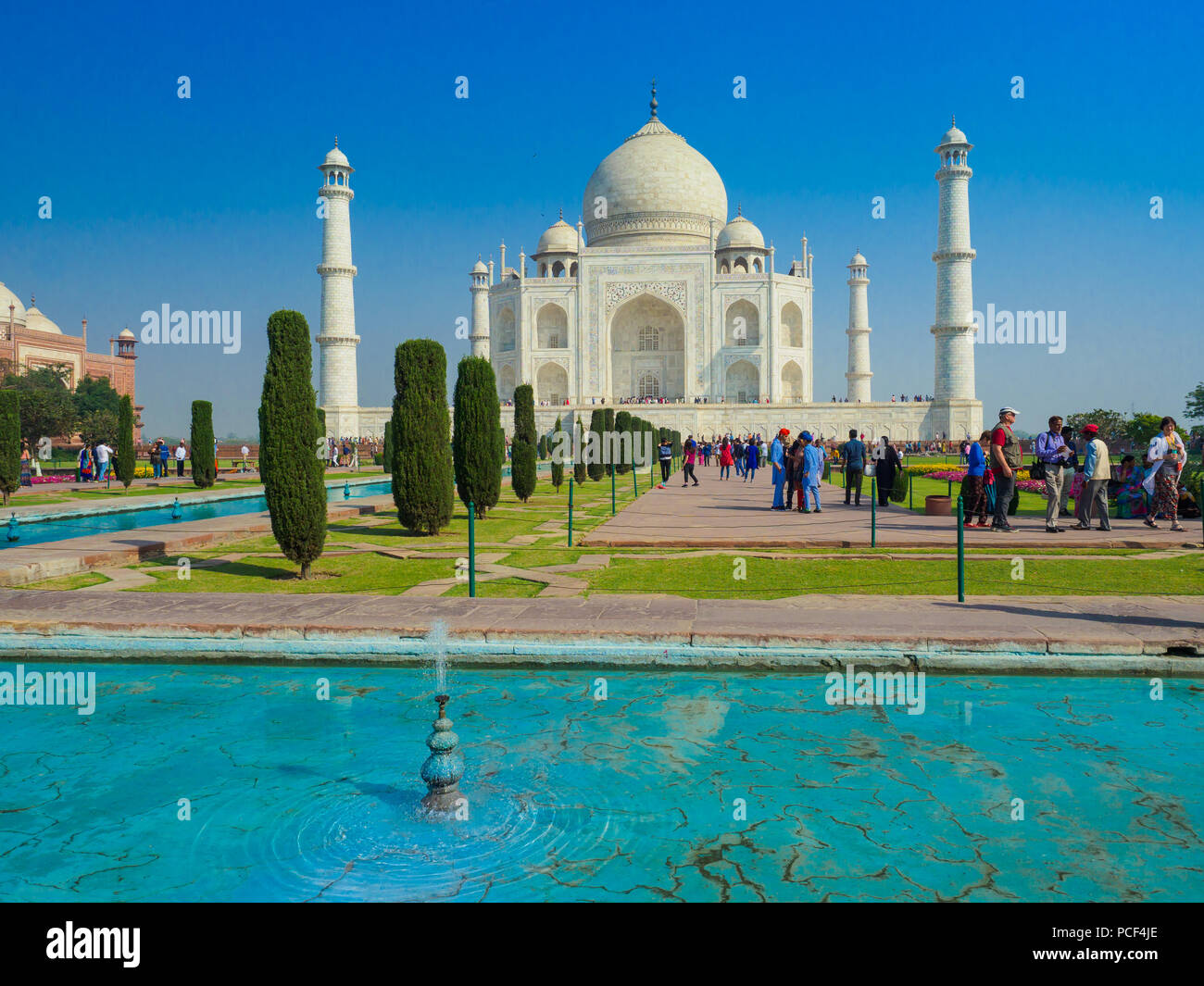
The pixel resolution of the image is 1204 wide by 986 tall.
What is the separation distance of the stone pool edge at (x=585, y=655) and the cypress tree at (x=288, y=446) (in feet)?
7.51

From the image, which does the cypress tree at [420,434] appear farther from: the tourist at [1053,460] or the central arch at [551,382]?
the central arch at [551,382]

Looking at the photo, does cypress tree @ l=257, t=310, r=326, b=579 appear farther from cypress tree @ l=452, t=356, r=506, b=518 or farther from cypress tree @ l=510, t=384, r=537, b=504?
cypress tree @ l=510, t=384, r=537, b=504

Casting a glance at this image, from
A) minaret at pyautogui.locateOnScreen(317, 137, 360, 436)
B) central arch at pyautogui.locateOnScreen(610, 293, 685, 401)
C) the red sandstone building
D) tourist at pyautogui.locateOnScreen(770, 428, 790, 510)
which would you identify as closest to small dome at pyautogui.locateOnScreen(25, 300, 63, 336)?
the red sandstone building

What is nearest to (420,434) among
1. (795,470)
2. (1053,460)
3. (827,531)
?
(827,531)

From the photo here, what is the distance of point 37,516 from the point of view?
12.6 m

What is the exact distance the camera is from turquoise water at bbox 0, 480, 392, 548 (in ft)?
36.7

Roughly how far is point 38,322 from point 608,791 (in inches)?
2377

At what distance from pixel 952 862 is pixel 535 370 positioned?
43613 millimetres

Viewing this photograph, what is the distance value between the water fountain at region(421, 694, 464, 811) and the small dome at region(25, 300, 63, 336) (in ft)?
187

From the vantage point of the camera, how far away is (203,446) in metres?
19.7

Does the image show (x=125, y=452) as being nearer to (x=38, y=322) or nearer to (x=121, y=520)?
(x=121, y=520)
